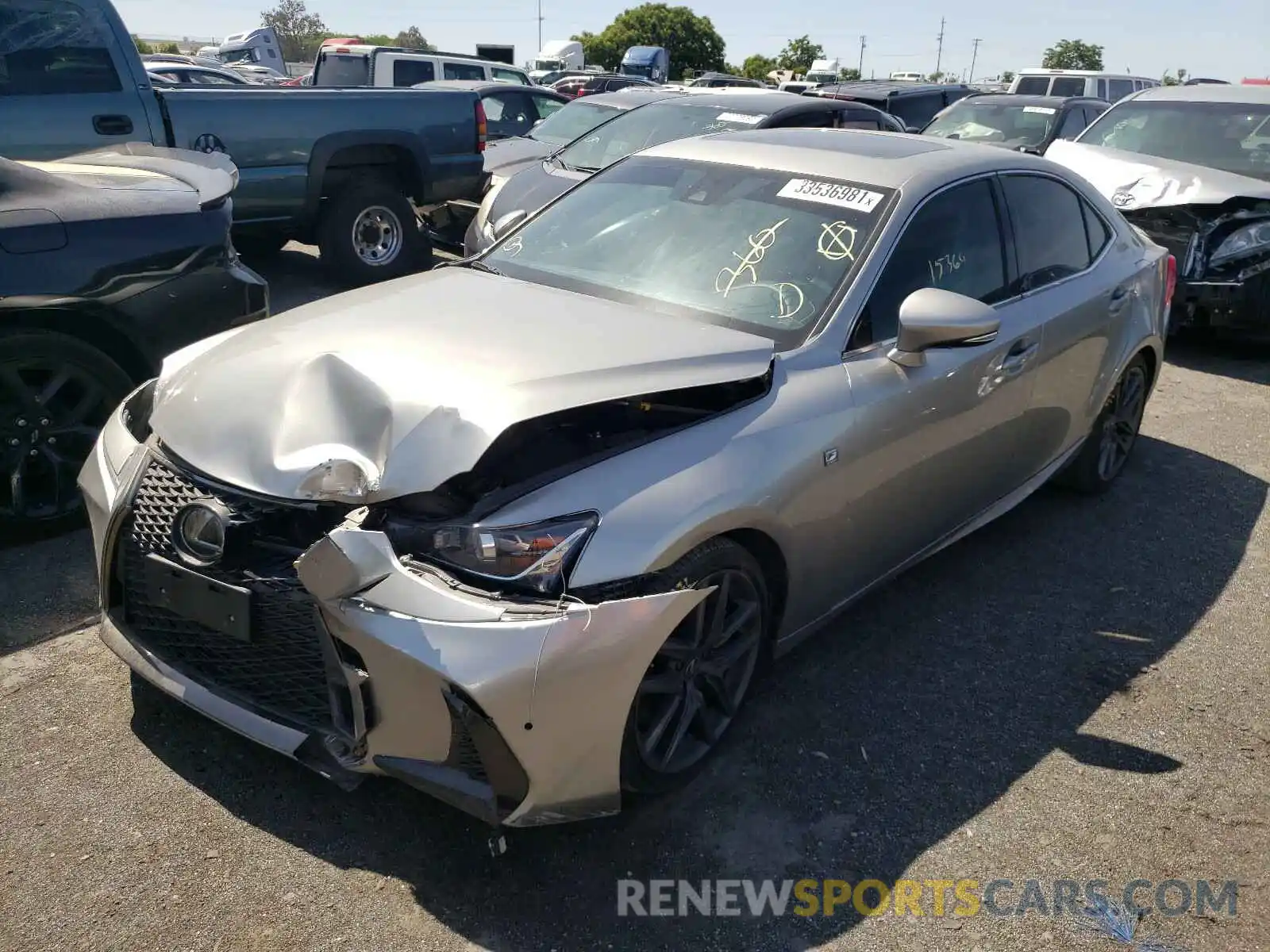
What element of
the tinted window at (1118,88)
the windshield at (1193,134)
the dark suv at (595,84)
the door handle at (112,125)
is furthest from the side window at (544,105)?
the dark suv at (595,84)

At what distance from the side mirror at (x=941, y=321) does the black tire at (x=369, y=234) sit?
229 inches

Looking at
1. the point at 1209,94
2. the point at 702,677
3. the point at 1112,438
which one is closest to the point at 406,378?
the point at 702,677

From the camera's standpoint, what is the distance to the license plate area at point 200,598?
8.57 ft

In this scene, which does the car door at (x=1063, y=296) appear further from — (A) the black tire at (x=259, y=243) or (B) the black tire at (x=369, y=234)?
(A) the black tire at (x=259, y=243)

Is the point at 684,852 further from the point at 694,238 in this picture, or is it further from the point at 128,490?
the point at 694,238

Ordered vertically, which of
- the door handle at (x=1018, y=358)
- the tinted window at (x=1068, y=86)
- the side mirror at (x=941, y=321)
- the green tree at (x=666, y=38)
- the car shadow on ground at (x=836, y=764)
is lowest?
the car shadow on ground at (x=836, y=764)

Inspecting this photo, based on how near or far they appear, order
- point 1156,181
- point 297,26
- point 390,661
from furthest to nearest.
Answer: point 297,26
point 1156,181
point 390,661

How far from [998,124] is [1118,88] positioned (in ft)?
30.8

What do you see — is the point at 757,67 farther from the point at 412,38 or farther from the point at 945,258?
the point at 945,258

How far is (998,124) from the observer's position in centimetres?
1235

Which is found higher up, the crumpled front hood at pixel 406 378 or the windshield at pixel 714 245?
the windshield at pixel 714 245

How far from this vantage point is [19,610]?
3680 mm

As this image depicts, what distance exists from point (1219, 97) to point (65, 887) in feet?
31.9

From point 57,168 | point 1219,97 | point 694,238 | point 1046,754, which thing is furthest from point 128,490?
point 1219,97
